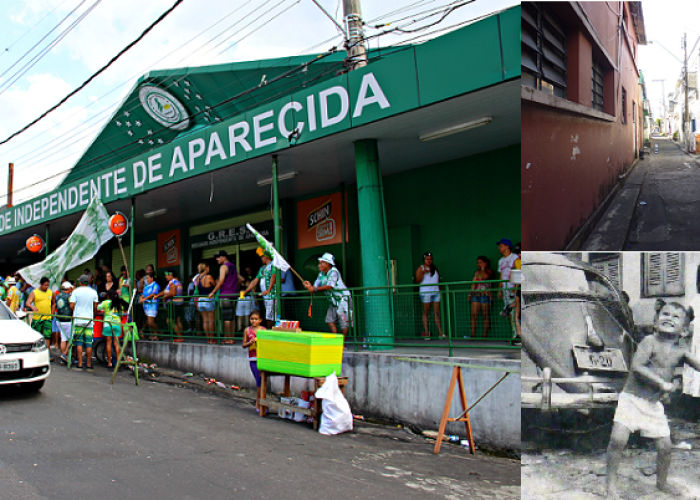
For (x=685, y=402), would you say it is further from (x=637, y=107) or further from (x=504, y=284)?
(x=504, y=284)

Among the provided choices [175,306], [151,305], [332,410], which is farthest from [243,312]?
[332,410]

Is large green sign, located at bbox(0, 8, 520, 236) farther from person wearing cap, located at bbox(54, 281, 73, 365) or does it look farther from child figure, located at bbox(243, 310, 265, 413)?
child figure, located at bbox(243, 310, 265, 413)

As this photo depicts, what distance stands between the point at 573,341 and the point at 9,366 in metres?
7.64

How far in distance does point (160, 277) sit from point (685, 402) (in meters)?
18.0

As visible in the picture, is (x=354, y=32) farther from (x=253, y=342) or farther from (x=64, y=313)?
(x=64, y=313)

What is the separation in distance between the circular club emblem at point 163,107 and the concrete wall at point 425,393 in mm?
10670

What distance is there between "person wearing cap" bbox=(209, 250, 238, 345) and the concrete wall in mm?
1339

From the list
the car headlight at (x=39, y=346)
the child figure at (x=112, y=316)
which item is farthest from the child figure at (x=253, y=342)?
the child figure at (x=112, y=316)

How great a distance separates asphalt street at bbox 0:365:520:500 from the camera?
471 cm

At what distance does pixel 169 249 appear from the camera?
59.4 feet

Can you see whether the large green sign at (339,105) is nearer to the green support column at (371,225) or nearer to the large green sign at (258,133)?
the large green sign at (258,133)

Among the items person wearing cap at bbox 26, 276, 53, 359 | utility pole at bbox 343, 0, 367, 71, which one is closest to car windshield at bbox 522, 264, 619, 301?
utility pole at bbox 343, 0, 367, 71

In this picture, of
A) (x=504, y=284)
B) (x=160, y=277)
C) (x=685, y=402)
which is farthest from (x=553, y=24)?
(x=160, y=277)

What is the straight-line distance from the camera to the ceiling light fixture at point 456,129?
826 cm
